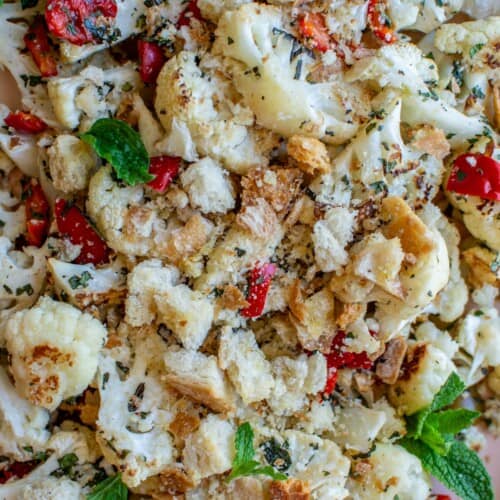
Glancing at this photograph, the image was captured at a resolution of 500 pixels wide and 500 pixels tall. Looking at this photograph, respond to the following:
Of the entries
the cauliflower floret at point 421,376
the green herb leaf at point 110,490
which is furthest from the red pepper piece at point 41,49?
the cauliflower floret at point 421,376

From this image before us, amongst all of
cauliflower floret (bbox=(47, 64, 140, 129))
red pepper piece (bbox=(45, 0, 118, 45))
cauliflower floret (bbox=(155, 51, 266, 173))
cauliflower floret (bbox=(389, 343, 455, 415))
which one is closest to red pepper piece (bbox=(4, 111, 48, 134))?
cauliflower floret (bbox=(47, 64, 140, 129))

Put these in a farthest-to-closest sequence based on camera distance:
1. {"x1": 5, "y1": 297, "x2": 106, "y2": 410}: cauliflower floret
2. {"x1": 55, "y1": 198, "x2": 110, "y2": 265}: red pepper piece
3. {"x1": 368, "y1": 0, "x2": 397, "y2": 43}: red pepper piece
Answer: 1. {"x1": 368, "y1": 0, "x2": 397, "y2": 43}: red pepper piece
2. {"x1": 55, "y1": 198, "x2": 110, "y2": 265}: red pepper piece
3. {"x1": 5, "y1": 297, "x2": 106, "y2": 410}: cauliflower floret

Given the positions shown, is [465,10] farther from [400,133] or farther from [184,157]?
[184,157]

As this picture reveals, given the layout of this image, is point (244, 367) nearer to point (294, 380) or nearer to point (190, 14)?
point (294, 380)

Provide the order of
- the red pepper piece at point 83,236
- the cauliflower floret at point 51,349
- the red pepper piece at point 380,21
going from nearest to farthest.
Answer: the cauliflower floret at point 51,349 → the red pepper piece at point 83,236 → the red pepper piece at point 380,21

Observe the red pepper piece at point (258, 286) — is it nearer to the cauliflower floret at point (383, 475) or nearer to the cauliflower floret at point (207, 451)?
the cauliflower floret at point (207, 451)

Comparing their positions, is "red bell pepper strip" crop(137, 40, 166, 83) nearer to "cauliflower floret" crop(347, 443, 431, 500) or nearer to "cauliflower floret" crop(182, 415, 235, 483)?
"cauliflower floret" crop(182, 415, 235, 483)
